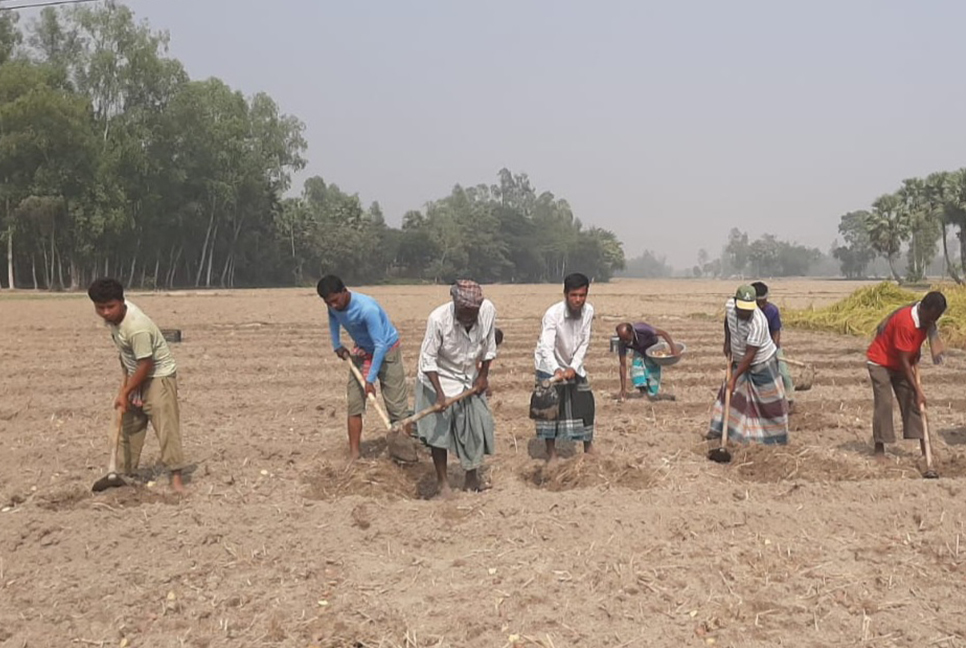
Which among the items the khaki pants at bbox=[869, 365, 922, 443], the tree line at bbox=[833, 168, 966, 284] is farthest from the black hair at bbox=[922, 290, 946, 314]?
the tree line at bbox=[833, 168, 966, 284]

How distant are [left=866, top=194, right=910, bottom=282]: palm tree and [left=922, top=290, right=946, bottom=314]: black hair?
50041mm

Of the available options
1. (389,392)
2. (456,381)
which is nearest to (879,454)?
(456,381)

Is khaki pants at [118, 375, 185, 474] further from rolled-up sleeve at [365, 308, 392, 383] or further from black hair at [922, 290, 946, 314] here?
black hair at [922, 290, 946, 314]

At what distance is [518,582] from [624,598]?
1.60ft

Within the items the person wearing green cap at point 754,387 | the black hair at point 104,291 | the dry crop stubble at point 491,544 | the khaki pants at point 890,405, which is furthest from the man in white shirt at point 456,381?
the khaki pants at point 890,405

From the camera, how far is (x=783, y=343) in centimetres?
1425

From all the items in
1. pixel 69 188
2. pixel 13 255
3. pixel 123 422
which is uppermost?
pixel 69 188

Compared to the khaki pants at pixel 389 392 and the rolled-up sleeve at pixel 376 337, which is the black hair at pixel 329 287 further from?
the khaki pants at pixel 389 392

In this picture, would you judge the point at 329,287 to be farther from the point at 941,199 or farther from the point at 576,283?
the point at 941,199

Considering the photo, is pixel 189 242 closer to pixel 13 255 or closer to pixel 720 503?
pixel 13 255

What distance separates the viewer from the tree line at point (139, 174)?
33.3 meters

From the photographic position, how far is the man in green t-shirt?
4750 mm

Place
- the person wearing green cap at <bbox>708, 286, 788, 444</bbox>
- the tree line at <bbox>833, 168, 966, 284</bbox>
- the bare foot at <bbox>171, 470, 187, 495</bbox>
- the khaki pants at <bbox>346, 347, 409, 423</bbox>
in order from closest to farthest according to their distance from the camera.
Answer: the bare foot at <bbox>171, 470, 187, 495</bbox>, the khaki pants at <bbox>346, 347, 409, 423</bbox>, the person wearing green cap at <bbox>708, 286, 788, 444</bbox>, the tree line at <bbox>833, 168, 966, 284</bbox>

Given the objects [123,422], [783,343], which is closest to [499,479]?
[123,422]
